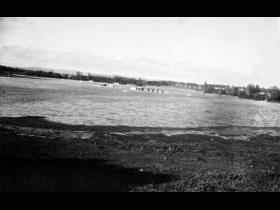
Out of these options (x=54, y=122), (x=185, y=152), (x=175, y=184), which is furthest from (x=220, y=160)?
(x=54, y=122)

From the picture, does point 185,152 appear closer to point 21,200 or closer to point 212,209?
point 212,209

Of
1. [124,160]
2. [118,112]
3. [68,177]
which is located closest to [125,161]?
[124,160]

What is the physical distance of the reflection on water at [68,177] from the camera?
12.2 m

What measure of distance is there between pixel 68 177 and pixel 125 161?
482 centimetres

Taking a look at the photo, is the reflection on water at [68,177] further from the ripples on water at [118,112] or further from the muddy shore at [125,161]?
the ripples on water at [118,112]

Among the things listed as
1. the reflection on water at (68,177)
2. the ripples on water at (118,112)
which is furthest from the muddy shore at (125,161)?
the ripples on water at (118,112)

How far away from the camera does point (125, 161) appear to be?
17.6 m

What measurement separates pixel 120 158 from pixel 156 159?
2475 millimetres

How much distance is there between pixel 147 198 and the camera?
9.76m

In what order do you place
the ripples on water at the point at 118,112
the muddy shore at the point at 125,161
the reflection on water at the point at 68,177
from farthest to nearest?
the ripples on water at the point at 118,112 → the muddy shore at the point at 125,161 → the reflection on water at the point at 68,177

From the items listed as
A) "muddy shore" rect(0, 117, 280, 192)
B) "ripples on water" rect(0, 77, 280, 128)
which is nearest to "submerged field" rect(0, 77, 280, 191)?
"muddy shore" rect(0, 117, 280, 192)

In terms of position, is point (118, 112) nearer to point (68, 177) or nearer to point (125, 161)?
point (125, 161)

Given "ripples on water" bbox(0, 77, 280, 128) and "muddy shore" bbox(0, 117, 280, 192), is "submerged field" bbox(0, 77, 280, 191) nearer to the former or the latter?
"muddy shore" bbox(0, 117, 280, 192)

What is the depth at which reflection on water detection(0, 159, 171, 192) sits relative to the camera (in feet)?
40.2
